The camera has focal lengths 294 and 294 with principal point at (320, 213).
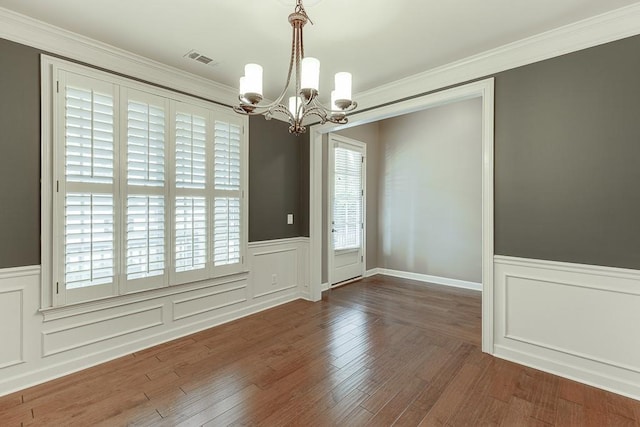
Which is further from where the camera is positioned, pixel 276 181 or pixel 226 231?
pixel 276 181

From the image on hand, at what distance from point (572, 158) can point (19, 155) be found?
439cm

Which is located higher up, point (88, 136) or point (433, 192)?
point (88, 136)

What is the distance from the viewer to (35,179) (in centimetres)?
233

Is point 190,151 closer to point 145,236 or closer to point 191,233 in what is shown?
point 191,233

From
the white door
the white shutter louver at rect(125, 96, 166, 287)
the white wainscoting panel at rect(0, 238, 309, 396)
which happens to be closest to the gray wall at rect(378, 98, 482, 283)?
the white door

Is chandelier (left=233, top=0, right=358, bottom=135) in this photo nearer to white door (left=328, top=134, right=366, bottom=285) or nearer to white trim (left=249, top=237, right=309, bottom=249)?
white trim (left=249, top=237, right=309, bottom=249)

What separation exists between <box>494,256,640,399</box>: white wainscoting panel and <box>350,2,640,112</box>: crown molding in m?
1.77

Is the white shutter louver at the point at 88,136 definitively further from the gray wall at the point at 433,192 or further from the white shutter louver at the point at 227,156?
the gray wall at the point at 433,192

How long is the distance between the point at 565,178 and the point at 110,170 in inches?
154

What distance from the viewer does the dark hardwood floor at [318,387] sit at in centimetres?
195

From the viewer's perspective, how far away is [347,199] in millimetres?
5293

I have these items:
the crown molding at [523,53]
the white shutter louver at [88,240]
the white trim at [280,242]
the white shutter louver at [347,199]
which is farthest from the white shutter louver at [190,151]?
the white shutter louver at [347,199]

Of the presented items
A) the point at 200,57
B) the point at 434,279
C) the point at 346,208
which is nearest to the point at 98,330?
the point at 200,57

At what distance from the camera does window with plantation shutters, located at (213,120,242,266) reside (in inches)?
134
